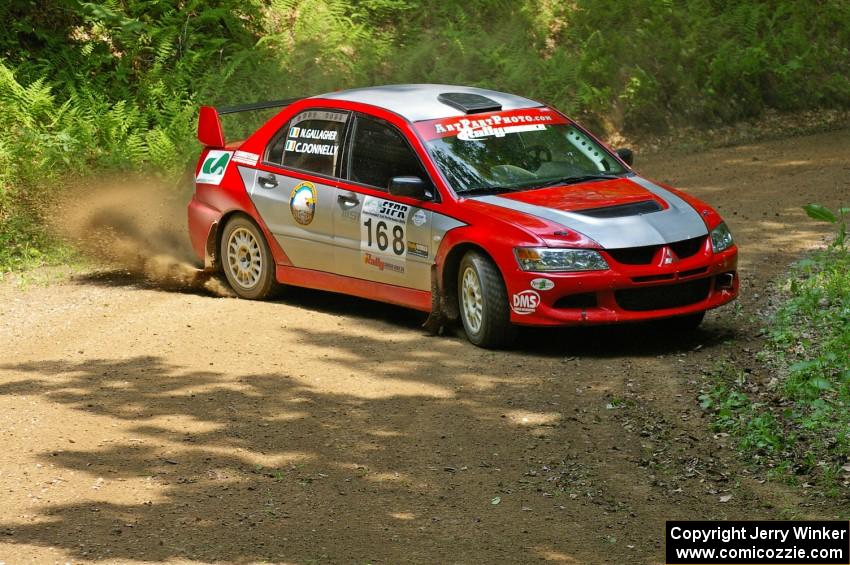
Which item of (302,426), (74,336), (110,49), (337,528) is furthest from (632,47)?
(337,528)

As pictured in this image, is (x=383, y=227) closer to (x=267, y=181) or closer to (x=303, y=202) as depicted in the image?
(x=303, y=202)

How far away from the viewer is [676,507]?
6.11 metres

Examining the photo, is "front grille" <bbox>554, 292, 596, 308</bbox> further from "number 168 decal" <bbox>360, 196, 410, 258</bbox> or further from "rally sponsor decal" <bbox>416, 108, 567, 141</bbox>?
"rally sponsor decal" <bbox>416, 108, 567, 141</bbox>

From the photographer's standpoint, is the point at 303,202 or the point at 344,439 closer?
the point at 344,439

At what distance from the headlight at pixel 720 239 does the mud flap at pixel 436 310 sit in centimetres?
197

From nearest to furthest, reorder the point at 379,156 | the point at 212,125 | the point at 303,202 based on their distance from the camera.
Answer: the point at 379,156 < the point at 303,202 < the point at 212,125

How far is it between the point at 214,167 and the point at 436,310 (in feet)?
9.55

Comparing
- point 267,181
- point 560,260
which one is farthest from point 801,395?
point 267,181

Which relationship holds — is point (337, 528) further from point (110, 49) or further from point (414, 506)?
point (110, 49)

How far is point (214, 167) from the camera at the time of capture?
11.1 meters

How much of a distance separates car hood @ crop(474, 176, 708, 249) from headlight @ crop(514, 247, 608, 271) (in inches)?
4.7

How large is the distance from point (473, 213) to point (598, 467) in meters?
2.70

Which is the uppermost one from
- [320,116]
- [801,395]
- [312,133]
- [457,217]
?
[320,116]

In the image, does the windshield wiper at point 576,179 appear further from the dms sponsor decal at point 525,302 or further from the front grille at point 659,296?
the front grille at point 659,296
